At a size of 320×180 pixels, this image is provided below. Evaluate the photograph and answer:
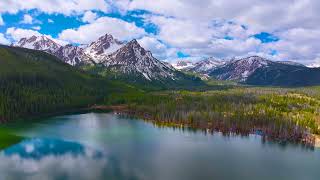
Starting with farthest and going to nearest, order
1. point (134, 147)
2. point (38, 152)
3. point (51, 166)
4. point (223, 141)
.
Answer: point (223, 141)
point (134, 147)
point (38, 152)
point (51, 166)

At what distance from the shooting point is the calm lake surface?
12281 centimetres

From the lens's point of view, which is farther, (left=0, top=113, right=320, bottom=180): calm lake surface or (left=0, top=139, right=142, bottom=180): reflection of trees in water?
(left=0, top=113, right=320, bottom=180): calm lake surface

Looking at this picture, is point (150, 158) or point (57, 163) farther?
point (150, 158)

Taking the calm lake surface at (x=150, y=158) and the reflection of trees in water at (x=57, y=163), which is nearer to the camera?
the reflection of trees in water at (x=57, y=163)

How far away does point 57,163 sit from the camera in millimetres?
133125

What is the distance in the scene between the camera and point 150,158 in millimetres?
144500

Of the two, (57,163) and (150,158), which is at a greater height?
(57,163)

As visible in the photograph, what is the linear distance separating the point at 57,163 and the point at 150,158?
34.5 meters

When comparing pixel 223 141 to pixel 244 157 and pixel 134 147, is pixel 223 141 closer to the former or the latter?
pixel 244 157

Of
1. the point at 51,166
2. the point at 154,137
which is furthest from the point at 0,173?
the point at 154,137

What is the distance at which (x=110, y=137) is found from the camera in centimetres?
18925

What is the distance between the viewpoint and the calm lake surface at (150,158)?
12281 centimetres

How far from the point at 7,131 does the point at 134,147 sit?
70778 millimetres

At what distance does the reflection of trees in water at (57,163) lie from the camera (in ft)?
387
